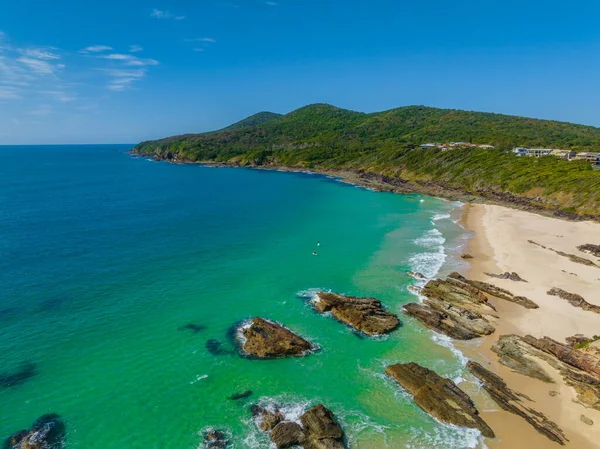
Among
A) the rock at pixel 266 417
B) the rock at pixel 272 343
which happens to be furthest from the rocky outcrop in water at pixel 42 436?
the rock at pixel 272 343

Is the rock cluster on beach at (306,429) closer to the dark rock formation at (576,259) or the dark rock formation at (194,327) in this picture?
the dark rock formation at (194,327)

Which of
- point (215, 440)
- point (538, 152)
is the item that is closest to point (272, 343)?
point (215, 440)

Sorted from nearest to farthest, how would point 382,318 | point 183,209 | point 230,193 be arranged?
point 382,318 < point 183,209 < point 230,193

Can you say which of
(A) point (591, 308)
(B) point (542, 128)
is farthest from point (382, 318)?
(B) point (542, 128)

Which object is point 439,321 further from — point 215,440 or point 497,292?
point 215,440

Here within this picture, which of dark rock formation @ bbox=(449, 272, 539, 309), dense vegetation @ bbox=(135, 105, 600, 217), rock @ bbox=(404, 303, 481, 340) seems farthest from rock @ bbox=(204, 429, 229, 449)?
dense vegetation @ bbox=(135, 105, 600, 217)

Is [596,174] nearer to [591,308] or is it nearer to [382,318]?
[591,308]
